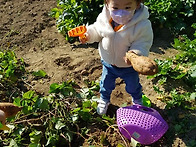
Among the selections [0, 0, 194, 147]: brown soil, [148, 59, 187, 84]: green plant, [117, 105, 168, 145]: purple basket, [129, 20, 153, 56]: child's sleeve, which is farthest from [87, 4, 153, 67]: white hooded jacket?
[148, 59, 187, 84]: green plant

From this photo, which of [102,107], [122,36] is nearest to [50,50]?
[102,107]

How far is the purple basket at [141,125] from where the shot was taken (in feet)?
7.83

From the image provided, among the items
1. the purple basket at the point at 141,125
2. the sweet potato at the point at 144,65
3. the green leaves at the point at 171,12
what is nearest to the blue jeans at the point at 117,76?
the purple basket at the point at 141,125

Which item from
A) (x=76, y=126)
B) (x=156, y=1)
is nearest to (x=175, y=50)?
(x=156, y=1)

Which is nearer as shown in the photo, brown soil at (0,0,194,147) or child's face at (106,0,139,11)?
child's face at (106,0,139,11)

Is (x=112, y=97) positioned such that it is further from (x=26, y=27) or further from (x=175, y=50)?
(x=26, y=27)

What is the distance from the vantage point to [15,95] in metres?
3.02

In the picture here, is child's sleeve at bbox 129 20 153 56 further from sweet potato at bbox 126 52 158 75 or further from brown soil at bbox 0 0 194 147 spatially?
brown soil at bbox 0 0 194 147

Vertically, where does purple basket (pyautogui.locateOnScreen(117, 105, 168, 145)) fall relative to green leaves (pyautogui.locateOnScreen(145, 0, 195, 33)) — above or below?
below

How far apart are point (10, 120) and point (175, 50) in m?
1.95

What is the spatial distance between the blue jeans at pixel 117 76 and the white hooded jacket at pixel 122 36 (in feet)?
0.28

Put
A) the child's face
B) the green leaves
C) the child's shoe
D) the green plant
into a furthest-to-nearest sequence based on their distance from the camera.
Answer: the green leaves, the green plant, the child's shoe, the child's face

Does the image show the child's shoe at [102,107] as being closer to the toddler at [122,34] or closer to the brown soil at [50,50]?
the brown soil at [50,50]

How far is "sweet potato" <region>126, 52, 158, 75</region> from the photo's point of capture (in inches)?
75.3
